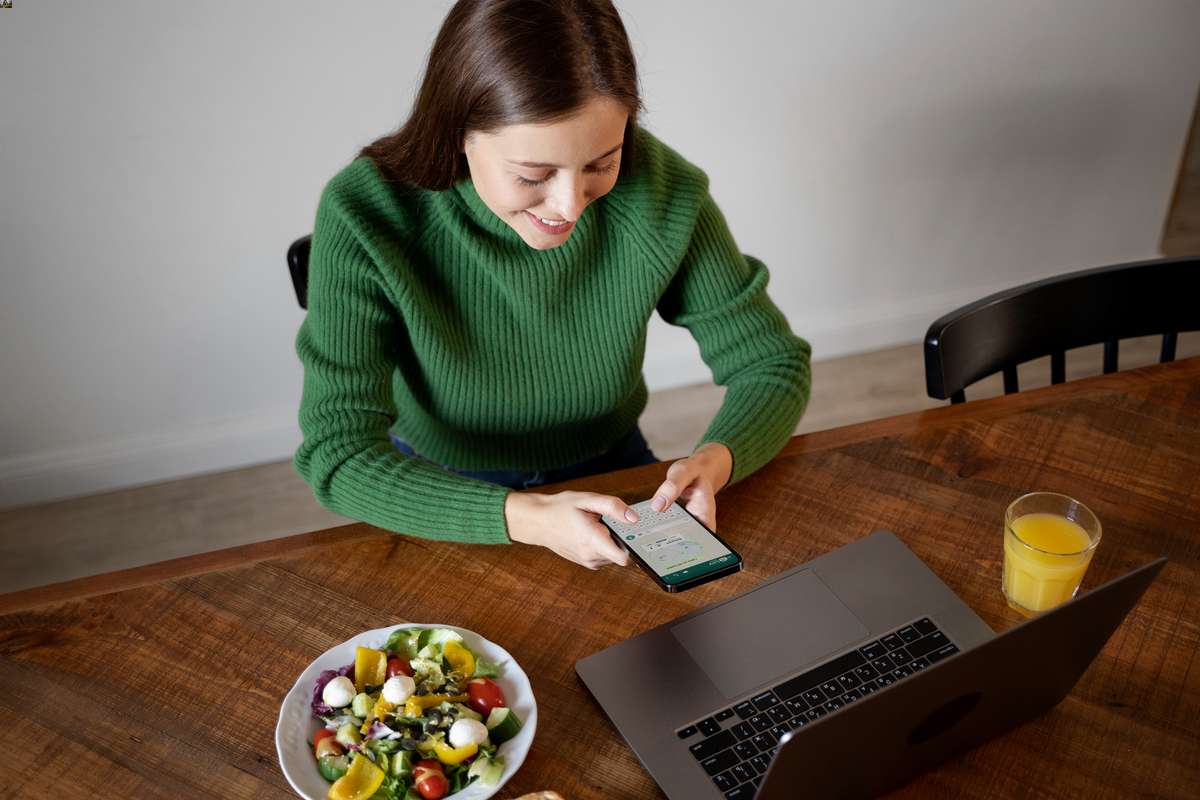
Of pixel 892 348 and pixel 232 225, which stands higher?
pixel 232 225

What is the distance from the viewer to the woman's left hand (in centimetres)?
109

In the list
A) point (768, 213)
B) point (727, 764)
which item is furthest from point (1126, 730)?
point (768, 213)

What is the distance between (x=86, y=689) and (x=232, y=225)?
1304mm

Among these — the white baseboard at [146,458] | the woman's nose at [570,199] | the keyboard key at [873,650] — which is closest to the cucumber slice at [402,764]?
the keyboard key at [873,650]

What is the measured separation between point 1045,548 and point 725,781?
0.41 m

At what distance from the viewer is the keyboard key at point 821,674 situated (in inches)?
37.4

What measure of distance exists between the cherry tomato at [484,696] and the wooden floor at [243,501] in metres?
1.36

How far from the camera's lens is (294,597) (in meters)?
1.06

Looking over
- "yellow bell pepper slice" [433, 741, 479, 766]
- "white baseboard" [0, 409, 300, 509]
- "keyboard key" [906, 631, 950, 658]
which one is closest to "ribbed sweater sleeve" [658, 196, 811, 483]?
→ "keyboard key" [906, 631, 950, 658]

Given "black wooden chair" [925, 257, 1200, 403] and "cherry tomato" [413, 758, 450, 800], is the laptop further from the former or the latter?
"black wooden chair" [925, 257, 1200, 403]

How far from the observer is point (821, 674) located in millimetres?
964

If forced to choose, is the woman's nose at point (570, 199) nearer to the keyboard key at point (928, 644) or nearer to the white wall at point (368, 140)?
the keyboard key at point (928, 644)

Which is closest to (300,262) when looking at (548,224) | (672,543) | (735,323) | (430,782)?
(548,224)

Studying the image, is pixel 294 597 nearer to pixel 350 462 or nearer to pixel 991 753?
pixel 350 462
